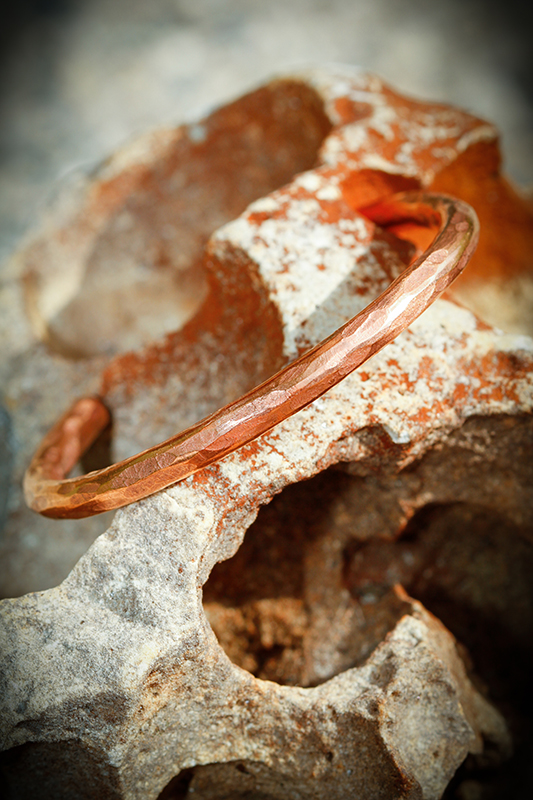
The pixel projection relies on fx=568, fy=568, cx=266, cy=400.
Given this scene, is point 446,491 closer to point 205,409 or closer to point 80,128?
point 205,409

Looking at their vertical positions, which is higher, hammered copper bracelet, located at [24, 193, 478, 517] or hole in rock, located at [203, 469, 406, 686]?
hammered copper bracelet, located at [24, 193, 478, 517]

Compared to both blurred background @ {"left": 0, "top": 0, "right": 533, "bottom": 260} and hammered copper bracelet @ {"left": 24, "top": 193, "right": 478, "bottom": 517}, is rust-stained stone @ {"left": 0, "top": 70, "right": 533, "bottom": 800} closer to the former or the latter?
hammered copper bracelet @ {"left": 24, "top": 193, "right": 478, "bottom": 517}

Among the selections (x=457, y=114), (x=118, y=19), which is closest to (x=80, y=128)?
(x=118, y=19)

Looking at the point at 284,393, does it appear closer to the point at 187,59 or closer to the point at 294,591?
the point at 294,591

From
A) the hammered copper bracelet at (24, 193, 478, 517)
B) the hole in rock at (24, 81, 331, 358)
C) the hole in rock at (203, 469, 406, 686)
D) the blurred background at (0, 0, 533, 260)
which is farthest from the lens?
the blurred background at (0, 0, 533, 260)

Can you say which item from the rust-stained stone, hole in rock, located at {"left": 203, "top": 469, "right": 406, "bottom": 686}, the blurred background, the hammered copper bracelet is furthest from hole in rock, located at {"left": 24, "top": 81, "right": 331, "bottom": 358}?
the blurred background

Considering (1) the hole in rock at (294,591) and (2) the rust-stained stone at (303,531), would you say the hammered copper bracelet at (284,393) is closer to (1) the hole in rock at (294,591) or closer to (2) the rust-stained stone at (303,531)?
(2) the rust-stained stone at (303,531)

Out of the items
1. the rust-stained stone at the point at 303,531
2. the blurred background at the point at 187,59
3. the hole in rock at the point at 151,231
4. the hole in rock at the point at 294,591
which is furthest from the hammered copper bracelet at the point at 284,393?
the blurred background at the point at 187,59
